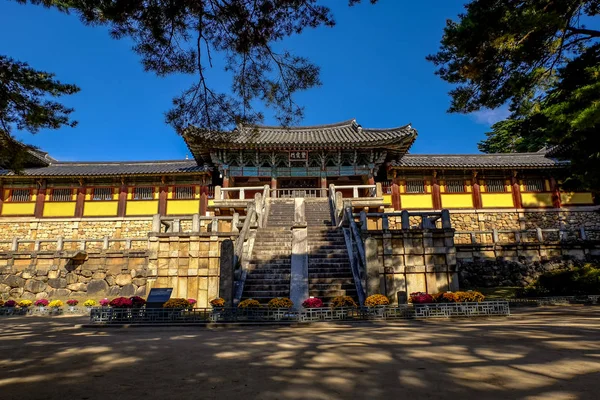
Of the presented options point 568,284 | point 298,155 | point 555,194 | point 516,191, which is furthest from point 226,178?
point 555,194

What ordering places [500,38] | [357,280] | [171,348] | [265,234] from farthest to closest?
1. [265,234]
2. [357,280]
3. [500,38]
4. [171,348]

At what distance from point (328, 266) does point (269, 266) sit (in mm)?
1938

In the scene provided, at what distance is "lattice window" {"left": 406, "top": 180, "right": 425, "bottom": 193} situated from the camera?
2300 centimetres

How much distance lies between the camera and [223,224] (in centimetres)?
1836

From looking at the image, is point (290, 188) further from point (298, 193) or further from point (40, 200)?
point (40, 200)

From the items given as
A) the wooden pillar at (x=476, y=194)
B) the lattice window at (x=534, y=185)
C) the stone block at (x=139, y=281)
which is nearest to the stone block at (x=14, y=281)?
the stone block at (x=139, y=281)

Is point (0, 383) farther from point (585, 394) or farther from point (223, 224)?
point (223, 224)

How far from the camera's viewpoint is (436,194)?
74.8 feet

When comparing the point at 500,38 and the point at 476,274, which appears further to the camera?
the point at 476,274

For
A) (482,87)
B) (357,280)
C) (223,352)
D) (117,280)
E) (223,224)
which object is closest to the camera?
(223,352)

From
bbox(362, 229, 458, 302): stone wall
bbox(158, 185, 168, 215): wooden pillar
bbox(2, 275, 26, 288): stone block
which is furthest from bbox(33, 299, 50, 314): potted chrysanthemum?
bbox(362, 229, 458, 302): stone wall

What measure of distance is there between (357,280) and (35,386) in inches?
339

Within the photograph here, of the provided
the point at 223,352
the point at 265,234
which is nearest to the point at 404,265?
the point at 265,234

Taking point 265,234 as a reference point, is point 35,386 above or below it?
below
